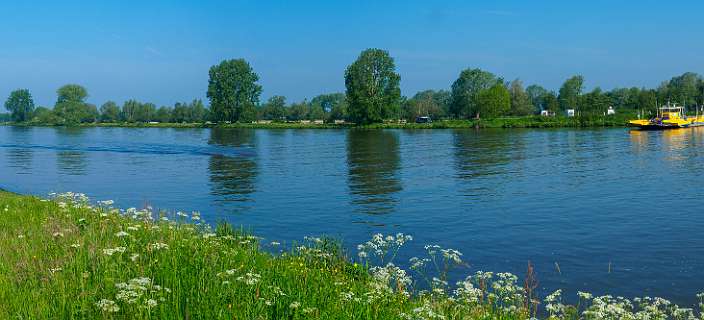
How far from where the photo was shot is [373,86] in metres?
141

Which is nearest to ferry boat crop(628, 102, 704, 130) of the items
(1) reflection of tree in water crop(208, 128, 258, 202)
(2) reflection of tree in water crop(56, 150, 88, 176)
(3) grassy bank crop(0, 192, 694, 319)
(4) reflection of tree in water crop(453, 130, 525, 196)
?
(4) reflection of tree in water crop(453, 130, 525, 196)

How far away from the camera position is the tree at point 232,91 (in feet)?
562

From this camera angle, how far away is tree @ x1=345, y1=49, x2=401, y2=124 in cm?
13988

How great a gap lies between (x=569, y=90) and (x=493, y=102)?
1479 inches

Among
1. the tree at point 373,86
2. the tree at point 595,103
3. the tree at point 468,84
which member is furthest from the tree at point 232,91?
the tree at point 595,103

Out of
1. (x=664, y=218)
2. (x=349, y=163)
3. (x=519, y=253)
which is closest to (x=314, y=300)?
(x=519, y=253)

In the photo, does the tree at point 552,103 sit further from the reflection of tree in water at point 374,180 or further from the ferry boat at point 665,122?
the reflection of tree in water at point 374,180

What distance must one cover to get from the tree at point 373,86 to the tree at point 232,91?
4160 centimetres

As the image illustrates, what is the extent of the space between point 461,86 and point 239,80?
6805 centimetres

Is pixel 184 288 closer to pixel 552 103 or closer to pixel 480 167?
pixel 480 167

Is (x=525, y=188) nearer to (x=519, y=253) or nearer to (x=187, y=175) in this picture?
(x=519, y=253)

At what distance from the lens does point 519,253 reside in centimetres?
1791

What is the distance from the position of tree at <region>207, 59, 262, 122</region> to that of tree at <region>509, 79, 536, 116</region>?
250ft

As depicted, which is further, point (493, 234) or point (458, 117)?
point (458, 117)
